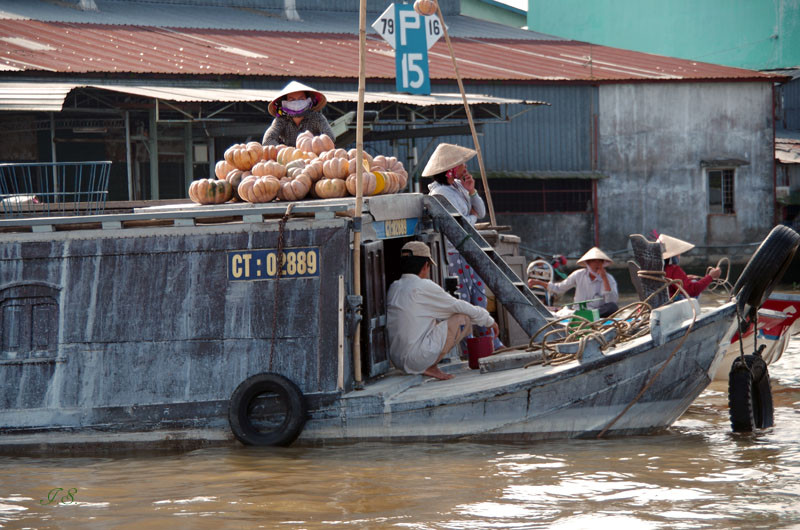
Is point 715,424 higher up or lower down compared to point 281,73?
lower down

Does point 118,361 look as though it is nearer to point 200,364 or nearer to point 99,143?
point 200,364

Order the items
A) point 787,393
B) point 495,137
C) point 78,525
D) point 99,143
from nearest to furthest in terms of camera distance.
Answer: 1. point 78,525
2. point 787,393
3. point 99,143
4. point 495,137

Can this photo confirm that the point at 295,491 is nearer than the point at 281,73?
Yes

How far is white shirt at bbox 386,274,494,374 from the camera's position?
25.5 feet

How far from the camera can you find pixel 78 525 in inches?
230

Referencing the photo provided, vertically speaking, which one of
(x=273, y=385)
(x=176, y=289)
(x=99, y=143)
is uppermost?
(x=99, y=143)

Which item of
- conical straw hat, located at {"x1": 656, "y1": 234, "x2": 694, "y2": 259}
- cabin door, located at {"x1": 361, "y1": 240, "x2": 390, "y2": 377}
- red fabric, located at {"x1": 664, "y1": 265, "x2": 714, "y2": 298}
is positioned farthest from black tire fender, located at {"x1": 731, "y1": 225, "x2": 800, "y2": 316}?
cabin door, located at {"x1": 361, "y1": 240, "x2": 390, "y2": 377}

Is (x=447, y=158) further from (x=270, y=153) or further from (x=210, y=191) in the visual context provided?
(x=210, y=191)

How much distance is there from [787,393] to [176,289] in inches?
234

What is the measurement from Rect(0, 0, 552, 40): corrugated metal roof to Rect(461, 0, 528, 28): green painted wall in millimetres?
8438

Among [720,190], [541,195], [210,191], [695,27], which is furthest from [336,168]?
[695,27]

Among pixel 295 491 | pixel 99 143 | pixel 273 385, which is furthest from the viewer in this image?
pixel 99 143

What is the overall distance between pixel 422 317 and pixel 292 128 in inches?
101

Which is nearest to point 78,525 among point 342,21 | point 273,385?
point 273,385
